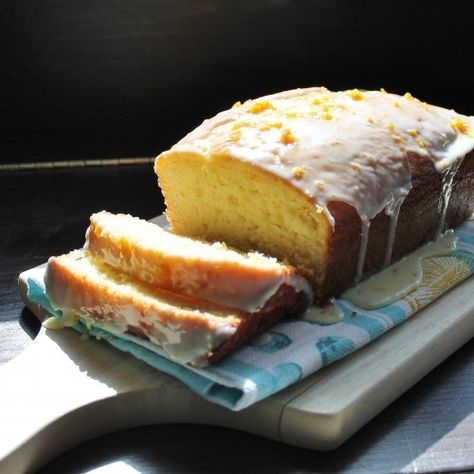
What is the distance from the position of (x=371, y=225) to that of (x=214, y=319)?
648 millimetres

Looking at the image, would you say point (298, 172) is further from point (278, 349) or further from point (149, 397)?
point (149, 397)

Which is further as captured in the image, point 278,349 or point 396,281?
point 396,281

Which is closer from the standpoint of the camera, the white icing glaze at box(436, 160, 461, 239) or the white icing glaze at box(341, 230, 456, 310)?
the white icing glaze at box(341, 230, 456, 310)

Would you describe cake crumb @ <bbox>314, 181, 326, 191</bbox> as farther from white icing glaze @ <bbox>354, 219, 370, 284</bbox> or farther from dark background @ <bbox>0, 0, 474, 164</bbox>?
dark background @ <bbox>0, 0, 474, 164</bbox>

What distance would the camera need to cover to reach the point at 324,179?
7.04 ft

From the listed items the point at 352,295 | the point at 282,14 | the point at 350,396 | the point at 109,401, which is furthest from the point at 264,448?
the point at 282,14

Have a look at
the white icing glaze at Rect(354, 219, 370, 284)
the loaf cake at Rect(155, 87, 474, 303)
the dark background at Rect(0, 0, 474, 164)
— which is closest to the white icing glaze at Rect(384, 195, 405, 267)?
the loaf cake at Rect(155, 87, 474, 303)

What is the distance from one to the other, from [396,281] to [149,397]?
0.86 metres

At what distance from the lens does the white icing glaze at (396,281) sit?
2252 mm

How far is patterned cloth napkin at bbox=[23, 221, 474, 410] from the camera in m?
1.83

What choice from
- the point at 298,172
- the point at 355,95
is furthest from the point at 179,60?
the point at 298,172

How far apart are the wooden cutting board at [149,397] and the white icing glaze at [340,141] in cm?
41

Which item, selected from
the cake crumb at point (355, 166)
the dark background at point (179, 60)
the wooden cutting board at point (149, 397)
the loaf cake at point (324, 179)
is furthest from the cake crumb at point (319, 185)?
the dark background at point (179, 60)

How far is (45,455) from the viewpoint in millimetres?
1772
